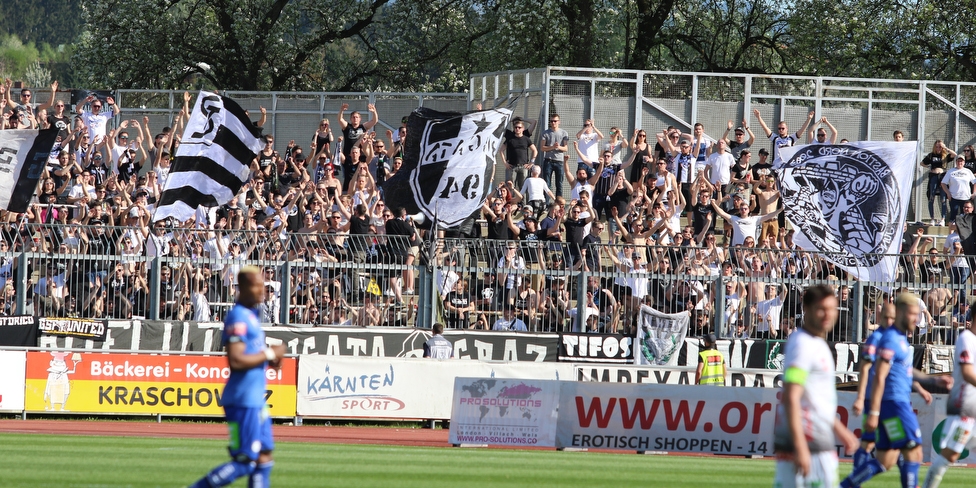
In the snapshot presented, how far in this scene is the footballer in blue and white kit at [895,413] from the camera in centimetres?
1014

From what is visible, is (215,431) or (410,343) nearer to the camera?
(215,431)

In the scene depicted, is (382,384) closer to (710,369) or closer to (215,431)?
(215,431)

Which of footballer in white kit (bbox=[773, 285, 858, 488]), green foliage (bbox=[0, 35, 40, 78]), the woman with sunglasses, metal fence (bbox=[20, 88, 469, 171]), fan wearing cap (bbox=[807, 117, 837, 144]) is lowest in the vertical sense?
footballer in white kit (bbox=[773, 285, 858, 488])

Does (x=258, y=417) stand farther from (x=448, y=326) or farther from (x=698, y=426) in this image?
(x=448, y=326)

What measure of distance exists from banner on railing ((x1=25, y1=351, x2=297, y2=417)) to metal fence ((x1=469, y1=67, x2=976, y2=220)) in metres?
10.8

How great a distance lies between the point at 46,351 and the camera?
1962cm

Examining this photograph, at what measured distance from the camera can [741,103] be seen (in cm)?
2839

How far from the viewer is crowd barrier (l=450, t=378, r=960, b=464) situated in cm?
1678

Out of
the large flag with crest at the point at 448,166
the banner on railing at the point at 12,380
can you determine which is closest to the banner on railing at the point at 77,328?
the banner on railing at the point at 12,380

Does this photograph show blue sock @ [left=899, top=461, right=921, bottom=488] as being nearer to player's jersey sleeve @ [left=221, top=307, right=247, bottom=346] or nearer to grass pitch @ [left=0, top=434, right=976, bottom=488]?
grass pitch @ [left=0, top=434, right=976, bottom=488]

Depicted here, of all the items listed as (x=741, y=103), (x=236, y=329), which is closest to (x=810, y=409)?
(x=236, y=329)

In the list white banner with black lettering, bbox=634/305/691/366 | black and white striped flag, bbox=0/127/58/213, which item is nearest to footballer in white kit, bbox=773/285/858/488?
white banner with black lettering, bbox=634/305/691/366

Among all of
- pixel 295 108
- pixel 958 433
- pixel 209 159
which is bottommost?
pixel 958 433

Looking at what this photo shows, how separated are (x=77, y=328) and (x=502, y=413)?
824 cm
